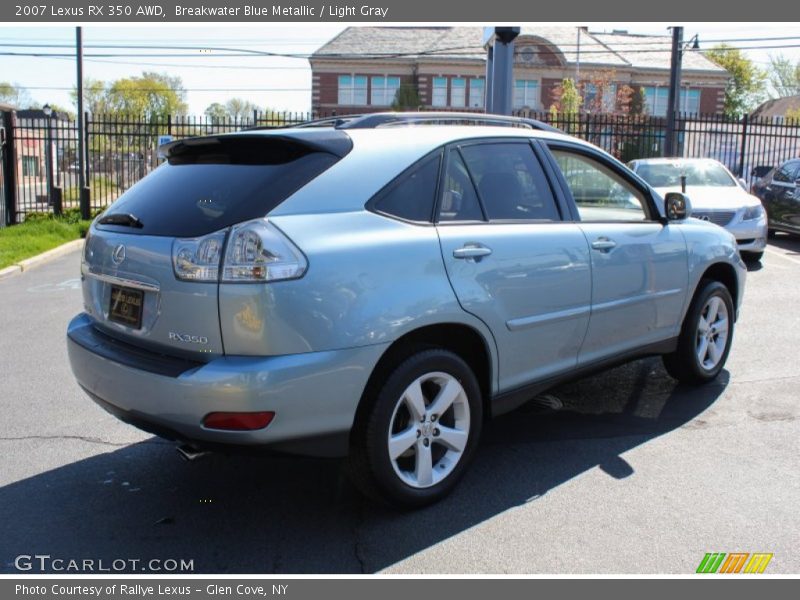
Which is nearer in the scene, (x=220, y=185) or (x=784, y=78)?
(x=220, y=185)

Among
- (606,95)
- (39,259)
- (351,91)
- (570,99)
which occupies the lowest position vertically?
(39,259)

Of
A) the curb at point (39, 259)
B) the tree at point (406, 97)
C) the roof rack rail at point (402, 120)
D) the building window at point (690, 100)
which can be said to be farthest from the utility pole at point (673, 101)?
the building window at point (690, 100)

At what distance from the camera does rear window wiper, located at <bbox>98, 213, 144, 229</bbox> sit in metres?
3.53

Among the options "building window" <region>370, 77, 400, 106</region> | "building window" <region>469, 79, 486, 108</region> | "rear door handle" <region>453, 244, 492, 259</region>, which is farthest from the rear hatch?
"building window" <region>469, 79, 486, 108</region>

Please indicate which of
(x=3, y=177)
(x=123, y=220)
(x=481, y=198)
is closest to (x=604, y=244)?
(x=481, y=198)

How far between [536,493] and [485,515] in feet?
1.22

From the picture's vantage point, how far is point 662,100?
58.5 meters

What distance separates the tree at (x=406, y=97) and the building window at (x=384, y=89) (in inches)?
23.2

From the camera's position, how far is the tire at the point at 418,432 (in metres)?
3.37

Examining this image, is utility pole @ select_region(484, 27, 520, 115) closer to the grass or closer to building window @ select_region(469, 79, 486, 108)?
the grass

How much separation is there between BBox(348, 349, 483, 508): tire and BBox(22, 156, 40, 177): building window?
17281 mm

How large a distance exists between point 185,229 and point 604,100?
179ft

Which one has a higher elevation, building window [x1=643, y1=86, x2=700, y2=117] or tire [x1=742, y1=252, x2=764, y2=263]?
building window [x1=643, y1=86, x2=700, y2=117]

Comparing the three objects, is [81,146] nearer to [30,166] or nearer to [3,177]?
[3,177]
